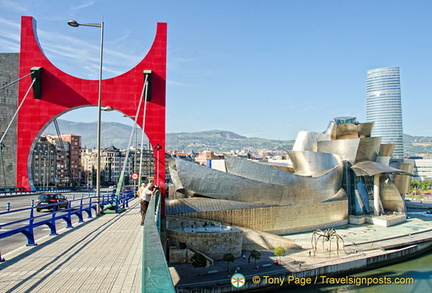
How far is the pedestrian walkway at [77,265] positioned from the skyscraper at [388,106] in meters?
161

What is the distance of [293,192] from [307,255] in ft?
19.8

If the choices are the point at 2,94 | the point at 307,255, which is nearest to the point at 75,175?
the point at 2,94

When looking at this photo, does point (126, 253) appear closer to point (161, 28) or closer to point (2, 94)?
point (161, 28)

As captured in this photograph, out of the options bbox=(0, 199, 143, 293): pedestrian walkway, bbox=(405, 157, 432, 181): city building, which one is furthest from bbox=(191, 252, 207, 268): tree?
bbox=(405, 157, 432, 181): city building

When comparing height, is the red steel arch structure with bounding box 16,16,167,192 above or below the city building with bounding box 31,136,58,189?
above

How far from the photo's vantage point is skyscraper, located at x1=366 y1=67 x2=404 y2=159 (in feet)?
500

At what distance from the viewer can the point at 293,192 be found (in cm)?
2844

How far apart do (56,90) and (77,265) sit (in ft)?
57.4

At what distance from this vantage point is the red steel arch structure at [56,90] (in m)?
20.8

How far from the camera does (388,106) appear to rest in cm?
15338

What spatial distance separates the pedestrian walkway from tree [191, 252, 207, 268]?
1088cm

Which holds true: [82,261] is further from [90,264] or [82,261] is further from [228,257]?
[228,257]

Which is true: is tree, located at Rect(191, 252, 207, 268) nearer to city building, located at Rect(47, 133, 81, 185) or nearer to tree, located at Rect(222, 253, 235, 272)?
tree, located at Rect(222, 253, 235, 272)

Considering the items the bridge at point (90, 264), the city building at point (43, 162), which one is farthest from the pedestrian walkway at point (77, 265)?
the city building at point (43, 162)
